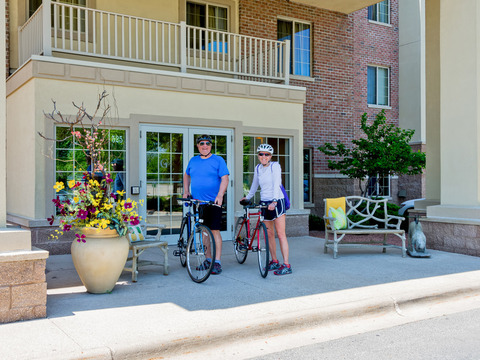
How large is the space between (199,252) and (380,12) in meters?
13.8

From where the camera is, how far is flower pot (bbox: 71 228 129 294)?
577 cm

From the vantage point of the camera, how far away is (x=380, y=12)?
1742 cm

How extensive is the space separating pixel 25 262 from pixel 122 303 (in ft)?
3.83

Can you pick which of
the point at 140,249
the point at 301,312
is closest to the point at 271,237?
the point at 140,249

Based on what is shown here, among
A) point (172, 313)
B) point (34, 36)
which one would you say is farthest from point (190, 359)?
point (34, 36)

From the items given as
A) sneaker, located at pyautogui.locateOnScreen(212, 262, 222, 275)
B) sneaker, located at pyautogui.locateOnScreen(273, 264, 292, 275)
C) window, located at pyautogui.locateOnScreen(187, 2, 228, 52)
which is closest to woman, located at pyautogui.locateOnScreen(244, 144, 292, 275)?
sneaker, located at pyautogui.locateOnScreen(273, 264, 292, 275)

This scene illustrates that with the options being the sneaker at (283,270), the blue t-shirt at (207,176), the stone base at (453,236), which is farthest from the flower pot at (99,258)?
the stone base at (453,236)

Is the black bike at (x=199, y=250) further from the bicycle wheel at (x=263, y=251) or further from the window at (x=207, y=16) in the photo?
the window at (x=207, y=16)

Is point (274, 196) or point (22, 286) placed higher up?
point (274, 196)

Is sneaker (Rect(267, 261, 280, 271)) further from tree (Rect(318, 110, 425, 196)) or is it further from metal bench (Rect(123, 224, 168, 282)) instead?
tree (Rect(318, 110, 425, 196))

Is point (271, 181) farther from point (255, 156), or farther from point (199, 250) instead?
point (255, 156)

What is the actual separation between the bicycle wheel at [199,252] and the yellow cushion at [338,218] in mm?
2766

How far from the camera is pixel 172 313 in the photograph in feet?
16.8

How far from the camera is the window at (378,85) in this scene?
17.1 meters
